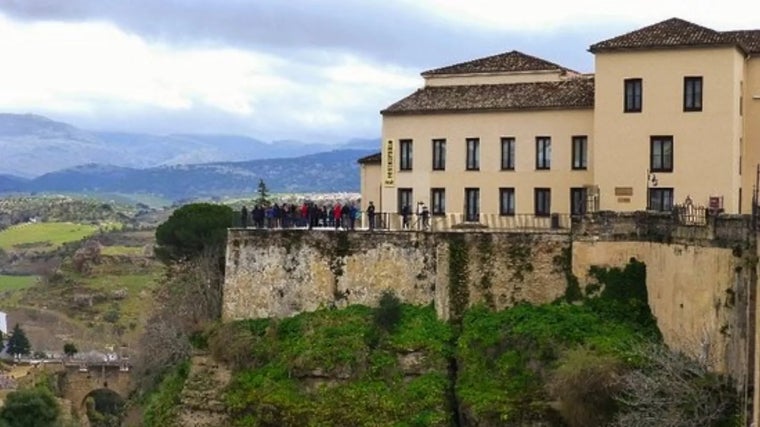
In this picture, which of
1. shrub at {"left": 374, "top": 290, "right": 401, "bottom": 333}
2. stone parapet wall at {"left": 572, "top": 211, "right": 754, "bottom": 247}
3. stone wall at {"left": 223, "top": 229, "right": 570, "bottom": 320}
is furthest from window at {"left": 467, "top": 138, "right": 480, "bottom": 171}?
shrub at {"left": 374, "top": 290, "right": 401, "bottom": 333}

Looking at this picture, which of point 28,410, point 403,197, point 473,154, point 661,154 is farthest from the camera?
point 28,410

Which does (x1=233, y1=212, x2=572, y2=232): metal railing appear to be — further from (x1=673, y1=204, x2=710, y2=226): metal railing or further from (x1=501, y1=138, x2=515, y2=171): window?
(x1=673, y1=204, x2=710, y2=226): metal railing

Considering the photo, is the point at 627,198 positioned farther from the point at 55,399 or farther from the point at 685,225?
the point at 55,399

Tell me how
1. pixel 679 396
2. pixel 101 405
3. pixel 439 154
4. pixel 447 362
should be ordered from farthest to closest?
1. pixel 101 405
2. pixel 439 154
3. pixel 447 362
4. pixel 679 396

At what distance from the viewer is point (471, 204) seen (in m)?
57.1

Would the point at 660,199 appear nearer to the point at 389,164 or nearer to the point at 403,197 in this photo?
the point at 403,197

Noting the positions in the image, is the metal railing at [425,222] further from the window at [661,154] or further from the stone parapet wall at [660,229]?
the window at [661,154]

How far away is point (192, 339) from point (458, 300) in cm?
1299

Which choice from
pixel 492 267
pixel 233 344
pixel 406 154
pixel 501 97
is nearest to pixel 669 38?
pixel 501 97

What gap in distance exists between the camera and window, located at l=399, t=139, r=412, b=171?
192 ft

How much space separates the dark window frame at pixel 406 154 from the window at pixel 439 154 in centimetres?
113

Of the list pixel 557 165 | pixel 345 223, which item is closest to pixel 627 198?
pixel 557 165

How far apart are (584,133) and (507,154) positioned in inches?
142

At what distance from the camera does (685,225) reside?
4353 cm
